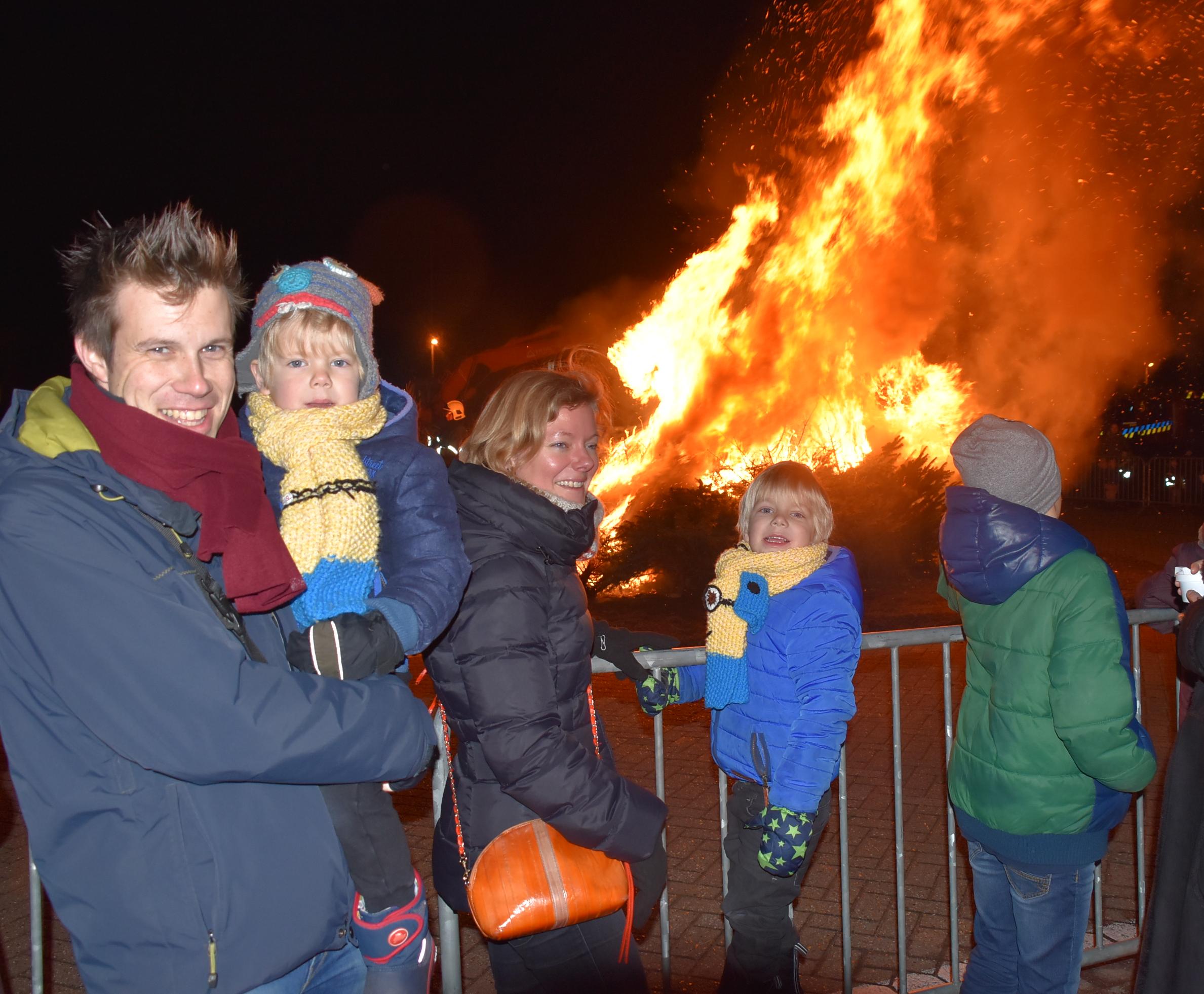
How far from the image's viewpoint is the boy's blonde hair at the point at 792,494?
3217mm

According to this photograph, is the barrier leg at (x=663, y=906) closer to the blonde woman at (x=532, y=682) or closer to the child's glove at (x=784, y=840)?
the child's glove at (x=784, y=840)

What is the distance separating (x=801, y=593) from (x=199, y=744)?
203 centimetres

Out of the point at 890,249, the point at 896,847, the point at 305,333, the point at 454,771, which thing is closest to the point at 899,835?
the point at 896,847

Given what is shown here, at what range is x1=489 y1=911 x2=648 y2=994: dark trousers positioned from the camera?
2.34m

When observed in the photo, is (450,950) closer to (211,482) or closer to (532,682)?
(532,682)

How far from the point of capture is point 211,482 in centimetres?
176

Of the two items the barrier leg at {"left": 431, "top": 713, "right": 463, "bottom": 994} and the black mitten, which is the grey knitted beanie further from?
the barrier leg at {"left": 431, "top": 713, "right": 463, "bottom": 994}

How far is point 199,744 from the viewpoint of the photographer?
5.02 feet

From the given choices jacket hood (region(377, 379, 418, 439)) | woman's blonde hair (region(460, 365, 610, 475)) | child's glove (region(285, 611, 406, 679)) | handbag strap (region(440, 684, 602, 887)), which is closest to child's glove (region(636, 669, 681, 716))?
handbag strap (region(440, 684, 602, 887))

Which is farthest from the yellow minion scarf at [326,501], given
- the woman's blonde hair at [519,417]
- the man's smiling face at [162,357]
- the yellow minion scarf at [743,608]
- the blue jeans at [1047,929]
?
the blue jeans at [1047,929]

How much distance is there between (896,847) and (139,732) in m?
3.02

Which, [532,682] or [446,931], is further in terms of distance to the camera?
[446,931]

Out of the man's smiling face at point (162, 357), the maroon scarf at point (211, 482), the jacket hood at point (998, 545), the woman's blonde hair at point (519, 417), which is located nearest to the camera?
the maroon scarf at point (211, 482)

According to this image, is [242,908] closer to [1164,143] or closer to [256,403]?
[256,403]
